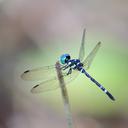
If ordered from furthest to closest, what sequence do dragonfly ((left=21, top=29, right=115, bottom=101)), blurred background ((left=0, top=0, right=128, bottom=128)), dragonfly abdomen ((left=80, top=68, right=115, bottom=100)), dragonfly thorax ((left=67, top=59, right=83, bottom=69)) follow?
blurred background ((left=0, top=0, right=128, bottom=128)) → dragonfly abdomen ((left=80, top=68, right=115, bottom=100)) → dragonfly thorax ((left=67, top=59, right=83, bottom=69)) → dragonfly ((left=21, top=29, right=115, bottom=101))

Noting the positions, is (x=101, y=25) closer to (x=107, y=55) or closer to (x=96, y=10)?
(x=96, y=10)

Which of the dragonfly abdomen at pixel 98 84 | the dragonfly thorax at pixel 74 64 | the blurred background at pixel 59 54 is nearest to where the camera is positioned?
the dragonfly thorax at pixel 74 64

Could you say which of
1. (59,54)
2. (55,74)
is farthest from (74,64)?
(59,54)

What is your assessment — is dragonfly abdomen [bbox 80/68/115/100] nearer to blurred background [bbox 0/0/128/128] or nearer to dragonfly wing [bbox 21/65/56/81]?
blurred background [bbox 0/0/128/128]

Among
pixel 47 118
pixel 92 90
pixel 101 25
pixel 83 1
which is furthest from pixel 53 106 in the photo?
pixel 83 1

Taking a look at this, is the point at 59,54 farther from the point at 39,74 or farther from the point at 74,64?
the point at 39,74

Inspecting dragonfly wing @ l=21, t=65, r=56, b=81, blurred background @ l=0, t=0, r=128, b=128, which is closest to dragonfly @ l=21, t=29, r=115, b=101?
dragonfly wing @ l=21, t=65, r=56, b=81

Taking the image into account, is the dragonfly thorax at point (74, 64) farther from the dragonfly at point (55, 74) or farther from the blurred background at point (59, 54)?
the blurred background at point (59, 54)

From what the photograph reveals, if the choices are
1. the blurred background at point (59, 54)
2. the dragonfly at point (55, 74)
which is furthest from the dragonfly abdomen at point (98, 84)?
the blurred background at point (59, 54)
